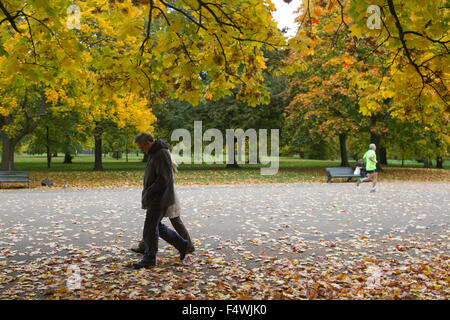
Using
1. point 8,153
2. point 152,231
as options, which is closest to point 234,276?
point 152,231

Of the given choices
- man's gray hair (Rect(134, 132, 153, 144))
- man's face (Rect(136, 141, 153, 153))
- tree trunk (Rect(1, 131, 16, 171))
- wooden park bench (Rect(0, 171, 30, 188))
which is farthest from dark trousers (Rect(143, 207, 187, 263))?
tree trunk (Rect(1, 131, 16, 171))

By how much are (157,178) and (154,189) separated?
0.16 meters

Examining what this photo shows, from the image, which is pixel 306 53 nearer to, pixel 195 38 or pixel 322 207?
pixel 195 38

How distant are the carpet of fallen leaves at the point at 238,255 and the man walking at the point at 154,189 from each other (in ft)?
1.17

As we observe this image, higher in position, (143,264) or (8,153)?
(8,153)

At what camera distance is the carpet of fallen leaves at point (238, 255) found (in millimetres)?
4496

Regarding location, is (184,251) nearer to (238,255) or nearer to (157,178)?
(238,255)

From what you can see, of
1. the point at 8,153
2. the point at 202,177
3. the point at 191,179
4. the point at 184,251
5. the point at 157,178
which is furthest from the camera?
the point at 202,177

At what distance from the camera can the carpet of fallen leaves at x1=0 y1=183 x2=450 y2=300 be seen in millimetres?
4496

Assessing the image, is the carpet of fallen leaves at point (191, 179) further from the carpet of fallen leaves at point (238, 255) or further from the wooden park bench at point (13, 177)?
the carpet of fallen leaves at point (238, 255)

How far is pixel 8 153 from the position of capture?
71.1 feet

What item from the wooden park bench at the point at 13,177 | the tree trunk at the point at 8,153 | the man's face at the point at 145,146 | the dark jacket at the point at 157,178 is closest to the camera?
the dark jacket at the point at 157,178

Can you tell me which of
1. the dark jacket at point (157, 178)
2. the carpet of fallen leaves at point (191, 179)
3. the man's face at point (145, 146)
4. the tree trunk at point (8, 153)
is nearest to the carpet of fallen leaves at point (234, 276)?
the dark jacket at point (157, 178)
